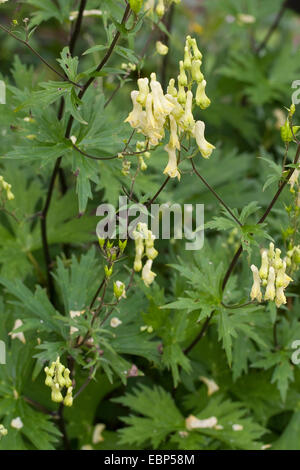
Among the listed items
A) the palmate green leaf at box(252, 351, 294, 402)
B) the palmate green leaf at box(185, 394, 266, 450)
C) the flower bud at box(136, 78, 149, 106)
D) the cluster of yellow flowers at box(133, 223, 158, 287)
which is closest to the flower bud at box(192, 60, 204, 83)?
the flower bud at box(136, 78, 149, 106)

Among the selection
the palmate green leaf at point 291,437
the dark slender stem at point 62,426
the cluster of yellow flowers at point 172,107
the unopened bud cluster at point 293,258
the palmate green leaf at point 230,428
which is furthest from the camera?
the palmate green leaf at point 291,437

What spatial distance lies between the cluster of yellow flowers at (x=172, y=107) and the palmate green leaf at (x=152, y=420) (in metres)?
0.90

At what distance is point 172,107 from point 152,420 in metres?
1.08

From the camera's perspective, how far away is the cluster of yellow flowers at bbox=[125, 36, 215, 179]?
1.15 meters

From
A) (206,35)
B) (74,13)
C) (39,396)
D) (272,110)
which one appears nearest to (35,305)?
(39,396)

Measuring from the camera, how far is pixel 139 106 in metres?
1.18

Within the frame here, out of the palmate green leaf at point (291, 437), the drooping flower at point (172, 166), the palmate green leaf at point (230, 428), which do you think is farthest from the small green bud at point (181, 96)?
the palmate green leaf at point (291, 437)

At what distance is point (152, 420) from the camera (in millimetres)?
1840

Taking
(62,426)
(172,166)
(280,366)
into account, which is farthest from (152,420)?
(172,166)

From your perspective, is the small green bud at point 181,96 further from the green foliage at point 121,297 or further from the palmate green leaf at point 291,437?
the palmate green leaf at point 291,437

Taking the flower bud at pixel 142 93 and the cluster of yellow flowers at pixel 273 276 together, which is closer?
the flower bud at pixel 142 93

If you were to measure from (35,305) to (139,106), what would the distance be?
722 mm

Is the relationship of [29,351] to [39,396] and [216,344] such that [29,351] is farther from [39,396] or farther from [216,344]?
[216,344]

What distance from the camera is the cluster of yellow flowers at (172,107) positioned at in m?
1.15
